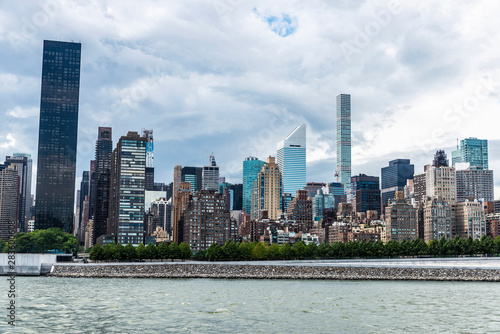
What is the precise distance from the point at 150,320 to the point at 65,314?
994 centimetres

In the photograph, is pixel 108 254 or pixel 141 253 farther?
pixel 141 253

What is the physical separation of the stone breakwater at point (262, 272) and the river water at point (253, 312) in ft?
119

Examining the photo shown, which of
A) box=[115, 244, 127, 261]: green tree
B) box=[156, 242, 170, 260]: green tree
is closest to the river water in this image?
box=[115, 244, 127, 261]: green tree

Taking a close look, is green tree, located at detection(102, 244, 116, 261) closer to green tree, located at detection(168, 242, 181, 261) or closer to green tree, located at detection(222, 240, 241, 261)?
green tree, located at detection(168, 242, 181, 261)

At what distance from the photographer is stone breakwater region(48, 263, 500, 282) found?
387ft

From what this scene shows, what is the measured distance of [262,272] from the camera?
132 meters

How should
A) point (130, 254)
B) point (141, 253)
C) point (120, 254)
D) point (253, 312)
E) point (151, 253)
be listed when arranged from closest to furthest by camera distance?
point (253, 312), point (120, 254), point (130, 254), point (141, 253), point (151, 253)

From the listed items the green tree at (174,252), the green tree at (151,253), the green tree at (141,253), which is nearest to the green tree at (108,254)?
the green tree at (141,253)

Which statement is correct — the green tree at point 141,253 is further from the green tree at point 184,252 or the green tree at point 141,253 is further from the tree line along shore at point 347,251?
the green tree at point 184,252

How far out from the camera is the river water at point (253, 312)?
48.1m

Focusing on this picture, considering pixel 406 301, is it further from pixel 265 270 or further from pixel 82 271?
pixel 82 271

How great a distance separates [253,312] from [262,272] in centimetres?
7410

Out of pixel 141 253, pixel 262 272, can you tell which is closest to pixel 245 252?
pixel 141 253

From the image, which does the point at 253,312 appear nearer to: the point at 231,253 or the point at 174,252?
the point at 231,253
